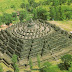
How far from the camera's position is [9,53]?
4634 centimetres

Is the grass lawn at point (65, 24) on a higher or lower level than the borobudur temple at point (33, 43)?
lower

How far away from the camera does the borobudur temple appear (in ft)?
146

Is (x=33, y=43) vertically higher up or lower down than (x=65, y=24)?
higher up

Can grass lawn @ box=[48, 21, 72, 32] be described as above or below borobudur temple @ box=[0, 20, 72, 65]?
below

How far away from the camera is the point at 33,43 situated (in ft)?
148

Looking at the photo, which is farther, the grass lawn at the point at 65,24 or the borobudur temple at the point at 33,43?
the grass lawn at the point at 65,24

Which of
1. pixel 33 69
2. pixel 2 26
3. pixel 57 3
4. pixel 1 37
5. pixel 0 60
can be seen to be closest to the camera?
pixel 33 69

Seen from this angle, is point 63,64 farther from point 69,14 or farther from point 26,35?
point 69,14

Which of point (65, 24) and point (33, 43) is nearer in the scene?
point (33, 43)

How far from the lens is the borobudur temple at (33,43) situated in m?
Answer: 44.4

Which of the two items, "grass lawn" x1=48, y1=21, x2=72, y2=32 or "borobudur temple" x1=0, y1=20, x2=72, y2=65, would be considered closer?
"borobudur temple" x1=0, y1=20, x2=72, y2=65

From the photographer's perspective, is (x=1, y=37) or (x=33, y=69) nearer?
(x=33, y=69)

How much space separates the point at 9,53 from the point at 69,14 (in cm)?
4693

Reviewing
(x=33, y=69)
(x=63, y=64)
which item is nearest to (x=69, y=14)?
(x=63, y=64)
